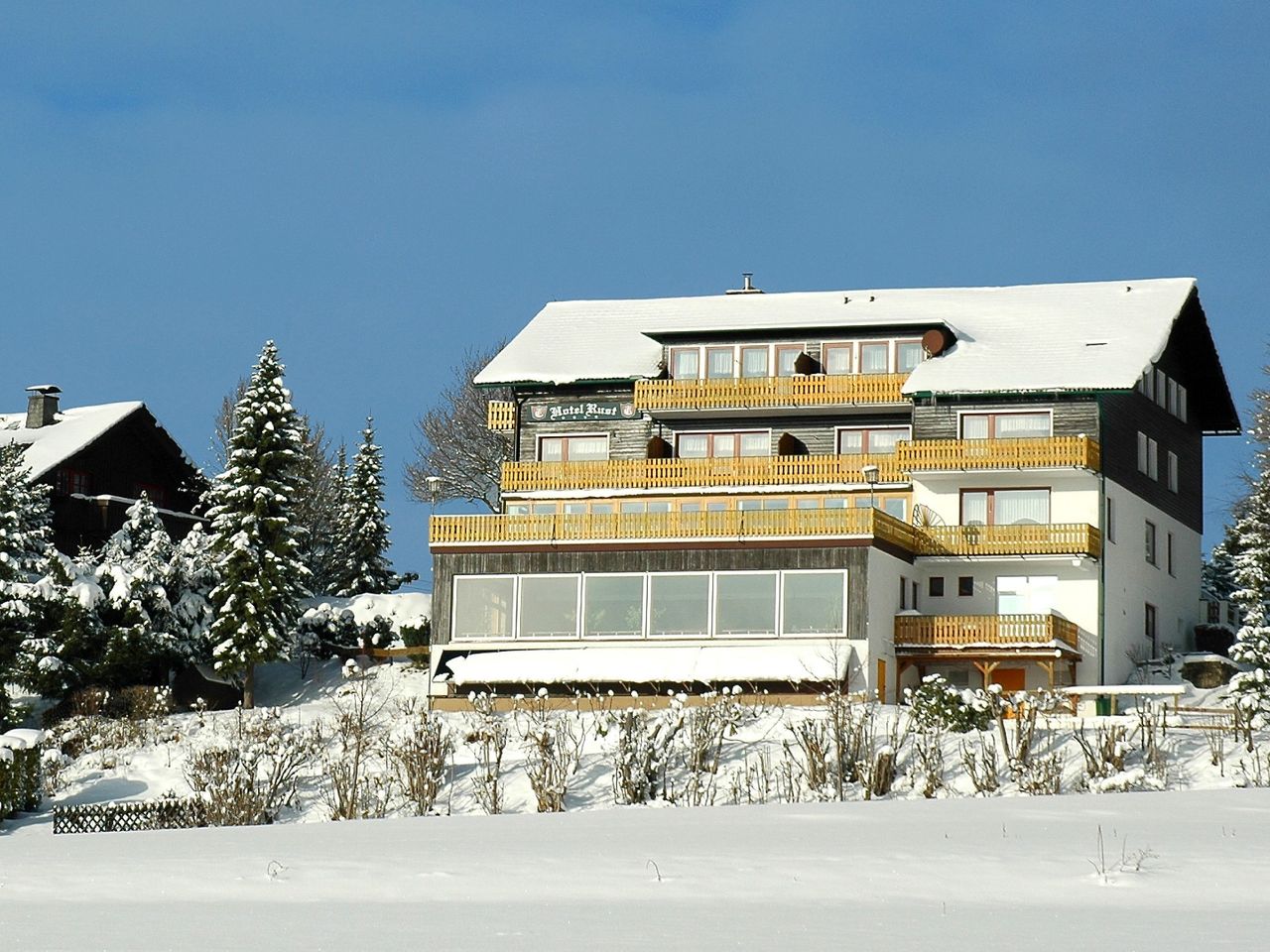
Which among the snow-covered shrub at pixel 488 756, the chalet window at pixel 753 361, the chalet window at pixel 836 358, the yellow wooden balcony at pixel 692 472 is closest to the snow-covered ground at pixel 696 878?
the snow-covered shrub at pixel 488 756

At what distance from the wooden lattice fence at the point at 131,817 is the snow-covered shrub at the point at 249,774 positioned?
0.34 m

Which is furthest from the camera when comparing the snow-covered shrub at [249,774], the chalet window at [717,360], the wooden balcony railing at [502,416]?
the wooden balcony railing at [502,416]

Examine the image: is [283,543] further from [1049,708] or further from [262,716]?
[1049,708]

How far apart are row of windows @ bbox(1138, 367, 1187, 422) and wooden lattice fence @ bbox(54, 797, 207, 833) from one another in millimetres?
27462

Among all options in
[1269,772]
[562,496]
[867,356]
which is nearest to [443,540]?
[562,496]

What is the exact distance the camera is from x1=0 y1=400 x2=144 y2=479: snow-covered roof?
67.8m

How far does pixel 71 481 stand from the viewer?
225ft

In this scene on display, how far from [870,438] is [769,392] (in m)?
2.70

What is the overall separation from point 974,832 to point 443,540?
89.8 feet

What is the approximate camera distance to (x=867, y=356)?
56875 mm

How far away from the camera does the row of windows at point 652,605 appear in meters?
50.8

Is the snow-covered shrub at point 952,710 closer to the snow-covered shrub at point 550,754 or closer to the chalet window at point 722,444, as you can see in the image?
the snow-covered shrub at point 550,754

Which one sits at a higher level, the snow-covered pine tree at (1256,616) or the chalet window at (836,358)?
the chalet window at (836,358)

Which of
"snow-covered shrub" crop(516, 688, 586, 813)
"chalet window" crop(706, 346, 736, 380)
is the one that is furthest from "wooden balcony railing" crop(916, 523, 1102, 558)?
"snow-covered shrub" crop(516, 688, 586, 813)
